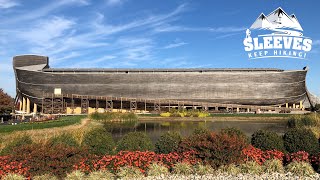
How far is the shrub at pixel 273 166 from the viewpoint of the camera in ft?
42.4

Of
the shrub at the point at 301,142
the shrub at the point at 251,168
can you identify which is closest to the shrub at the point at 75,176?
the shrub at the point at 251,168

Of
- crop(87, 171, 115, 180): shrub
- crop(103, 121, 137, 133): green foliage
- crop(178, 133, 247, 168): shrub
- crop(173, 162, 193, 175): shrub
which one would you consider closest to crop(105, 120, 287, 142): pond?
crop(103, 121, 137, 133): green foliage

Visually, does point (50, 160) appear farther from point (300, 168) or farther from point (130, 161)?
point (300, 168)

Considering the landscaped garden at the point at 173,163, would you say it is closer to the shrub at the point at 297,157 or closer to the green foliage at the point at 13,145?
the shrub at the point at 297,157

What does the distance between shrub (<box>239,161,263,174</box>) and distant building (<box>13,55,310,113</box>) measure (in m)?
91.1

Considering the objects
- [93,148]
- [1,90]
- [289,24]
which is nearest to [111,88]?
[1,90]

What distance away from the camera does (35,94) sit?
108 meters

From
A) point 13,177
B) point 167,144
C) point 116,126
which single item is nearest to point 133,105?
point 116,126

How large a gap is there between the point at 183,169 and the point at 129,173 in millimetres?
2110

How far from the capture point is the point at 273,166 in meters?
13.1

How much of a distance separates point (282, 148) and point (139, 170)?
7618 millimetres

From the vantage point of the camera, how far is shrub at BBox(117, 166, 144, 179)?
12.3 metres

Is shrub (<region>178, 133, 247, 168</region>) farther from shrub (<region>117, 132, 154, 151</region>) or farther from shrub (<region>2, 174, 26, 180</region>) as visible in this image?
shrub (<region>2, 174, 26, 180</region>)

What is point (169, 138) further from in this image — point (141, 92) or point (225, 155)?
point (141, 92)
